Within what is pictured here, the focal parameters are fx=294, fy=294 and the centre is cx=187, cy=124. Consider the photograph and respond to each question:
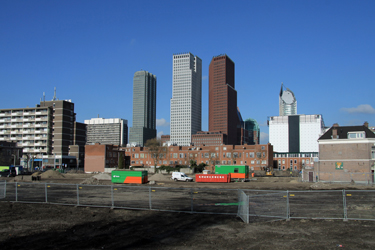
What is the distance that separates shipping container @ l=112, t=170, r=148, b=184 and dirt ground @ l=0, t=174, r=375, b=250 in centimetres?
3048

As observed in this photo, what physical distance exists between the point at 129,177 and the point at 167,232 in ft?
121

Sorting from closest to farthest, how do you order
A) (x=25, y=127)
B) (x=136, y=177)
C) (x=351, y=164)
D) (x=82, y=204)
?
1. (x=82, y=204)
2. (x=136, y=177)
3. (x=351, y=164)
4. (x=25, y=127)

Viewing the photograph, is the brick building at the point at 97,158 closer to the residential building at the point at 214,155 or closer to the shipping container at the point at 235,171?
the residential building at the point at 214,155

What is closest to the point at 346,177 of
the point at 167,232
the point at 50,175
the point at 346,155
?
the point at 346,155

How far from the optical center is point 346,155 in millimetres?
56281

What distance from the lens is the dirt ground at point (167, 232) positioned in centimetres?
1271

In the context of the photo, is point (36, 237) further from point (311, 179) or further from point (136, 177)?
point (311, 179)

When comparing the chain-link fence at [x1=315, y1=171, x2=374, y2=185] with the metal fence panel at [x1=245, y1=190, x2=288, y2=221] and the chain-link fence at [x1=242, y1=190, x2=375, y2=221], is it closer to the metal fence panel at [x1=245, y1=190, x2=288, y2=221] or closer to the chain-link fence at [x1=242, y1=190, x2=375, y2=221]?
the chain-link fence at [x1=242, y1=190, x2=375, y2=221]

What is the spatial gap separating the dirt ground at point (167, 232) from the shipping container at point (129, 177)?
30.5m

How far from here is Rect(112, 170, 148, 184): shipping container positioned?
164ft

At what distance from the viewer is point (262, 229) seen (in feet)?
49.2

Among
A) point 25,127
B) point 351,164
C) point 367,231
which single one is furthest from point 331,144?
point 25,127

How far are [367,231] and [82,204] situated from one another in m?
18.8

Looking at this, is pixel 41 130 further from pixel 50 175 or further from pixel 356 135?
pixel 356 135
